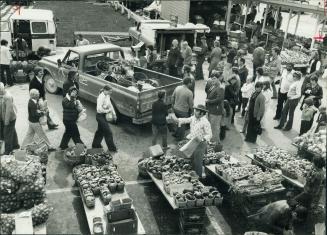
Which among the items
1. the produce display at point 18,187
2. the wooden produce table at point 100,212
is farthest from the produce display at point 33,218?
the wooden produce table at point 100,212

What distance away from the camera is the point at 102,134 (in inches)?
395

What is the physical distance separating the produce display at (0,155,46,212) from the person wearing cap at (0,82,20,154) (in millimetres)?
2483

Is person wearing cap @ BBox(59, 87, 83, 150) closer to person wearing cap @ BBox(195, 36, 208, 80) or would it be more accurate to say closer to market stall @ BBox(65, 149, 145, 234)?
market stall @ BBox(65, 149, 145, 234)

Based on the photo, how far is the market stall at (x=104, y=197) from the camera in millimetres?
6707

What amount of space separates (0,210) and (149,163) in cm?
322

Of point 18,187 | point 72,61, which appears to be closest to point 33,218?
point 18,187

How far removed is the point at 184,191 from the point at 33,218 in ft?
8.98

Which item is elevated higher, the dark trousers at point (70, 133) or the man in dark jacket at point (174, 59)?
the man in dark jacket at point (174, 59)

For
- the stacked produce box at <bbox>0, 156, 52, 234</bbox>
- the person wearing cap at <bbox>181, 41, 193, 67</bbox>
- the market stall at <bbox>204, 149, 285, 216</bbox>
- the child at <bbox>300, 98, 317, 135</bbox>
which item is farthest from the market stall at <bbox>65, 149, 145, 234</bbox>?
the person wearing cap at <bbox>181, 41, 193, 67</bbox>

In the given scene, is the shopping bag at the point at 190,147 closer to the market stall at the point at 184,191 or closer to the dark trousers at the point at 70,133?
the market stall at the point at 184,191

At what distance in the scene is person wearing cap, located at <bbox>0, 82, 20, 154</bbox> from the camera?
9.12m

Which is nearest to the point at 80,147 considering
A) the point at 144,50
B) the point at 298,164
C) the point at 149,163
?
the point at 149,163

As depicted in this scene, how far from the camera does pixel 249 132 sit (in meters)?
11.3

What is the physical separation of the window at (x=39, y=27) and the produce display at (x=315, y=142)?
1340 cm
